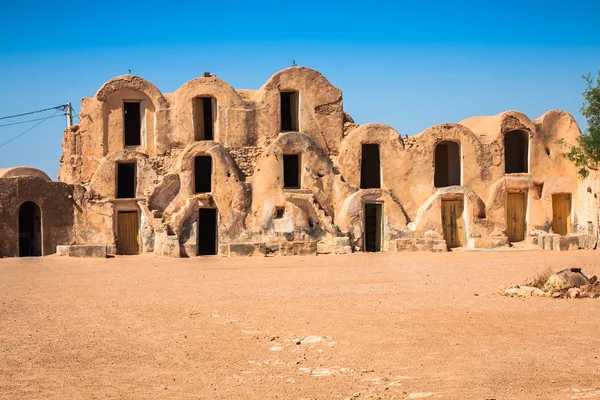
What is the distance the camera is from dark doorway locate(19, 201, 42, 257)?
2529 cm

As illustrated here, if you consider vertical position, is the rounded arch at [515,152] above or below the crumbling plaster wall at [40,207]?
above

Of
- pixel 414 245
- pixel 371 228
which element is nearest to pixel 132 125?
pixel 371 228

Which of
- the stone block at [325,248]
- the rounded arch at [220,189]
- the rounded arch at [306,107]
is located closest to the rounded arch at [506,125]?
the rounded arch at [306,107]

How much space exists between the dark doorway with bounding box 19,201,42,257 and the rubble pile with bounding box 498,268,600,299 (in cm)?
1674

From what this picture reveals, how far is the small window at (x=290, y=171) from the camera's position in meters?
27.2

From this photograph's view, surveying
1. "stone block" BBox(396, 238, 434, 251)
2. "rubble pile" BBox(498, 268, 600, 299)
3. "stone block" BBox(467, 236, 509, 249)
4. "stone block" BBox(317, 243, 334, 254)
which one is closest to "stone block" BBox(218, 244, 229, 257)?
"stone block" BBox(317, 243, 334, 254)

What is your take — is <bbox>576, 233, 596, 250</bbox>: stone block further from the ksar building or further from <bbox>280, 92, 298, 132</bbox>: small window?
<bbox>280, 92, 298, 132</bbox>: small window

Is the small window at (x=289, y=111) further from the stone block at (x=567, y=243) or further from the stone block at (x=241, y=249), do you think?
the stone block at (x=567, y=243)

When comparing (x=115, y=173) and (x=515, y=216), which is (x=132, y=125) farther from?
(x=515, y=216)

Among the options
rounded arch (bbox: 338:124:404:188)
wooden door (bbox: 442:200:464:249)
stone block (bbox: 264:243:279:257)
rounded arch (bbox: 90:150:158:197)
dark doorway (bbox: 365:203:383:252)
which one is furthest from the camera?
dark doorway (bbox: 365:203:383:252)

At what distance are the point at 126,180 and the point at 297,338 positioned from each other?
756 inches

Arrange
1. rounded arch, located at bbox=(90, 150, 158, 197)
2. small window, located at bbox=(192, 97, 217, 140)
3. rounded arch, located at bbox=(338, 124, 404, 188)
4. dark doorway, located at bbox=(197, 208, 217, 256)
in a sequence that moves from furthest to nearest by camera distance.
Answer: dark doorway, located at bbox=(197, 208, 217, 256)
small window, located at bbox=(192, 97, 217, 140)
rounded arch, located at bbox=(338, 124, 404, 188)
rounded arch, located at bbox=(90, 150, 158, 197)

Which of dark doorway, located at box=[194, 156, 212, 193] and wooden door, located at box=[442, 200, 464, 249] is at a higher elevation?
dark doorway, located at box=[194, 156, 212, 193]

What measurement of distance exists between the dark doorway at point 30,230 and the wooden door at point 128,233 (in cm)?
256
